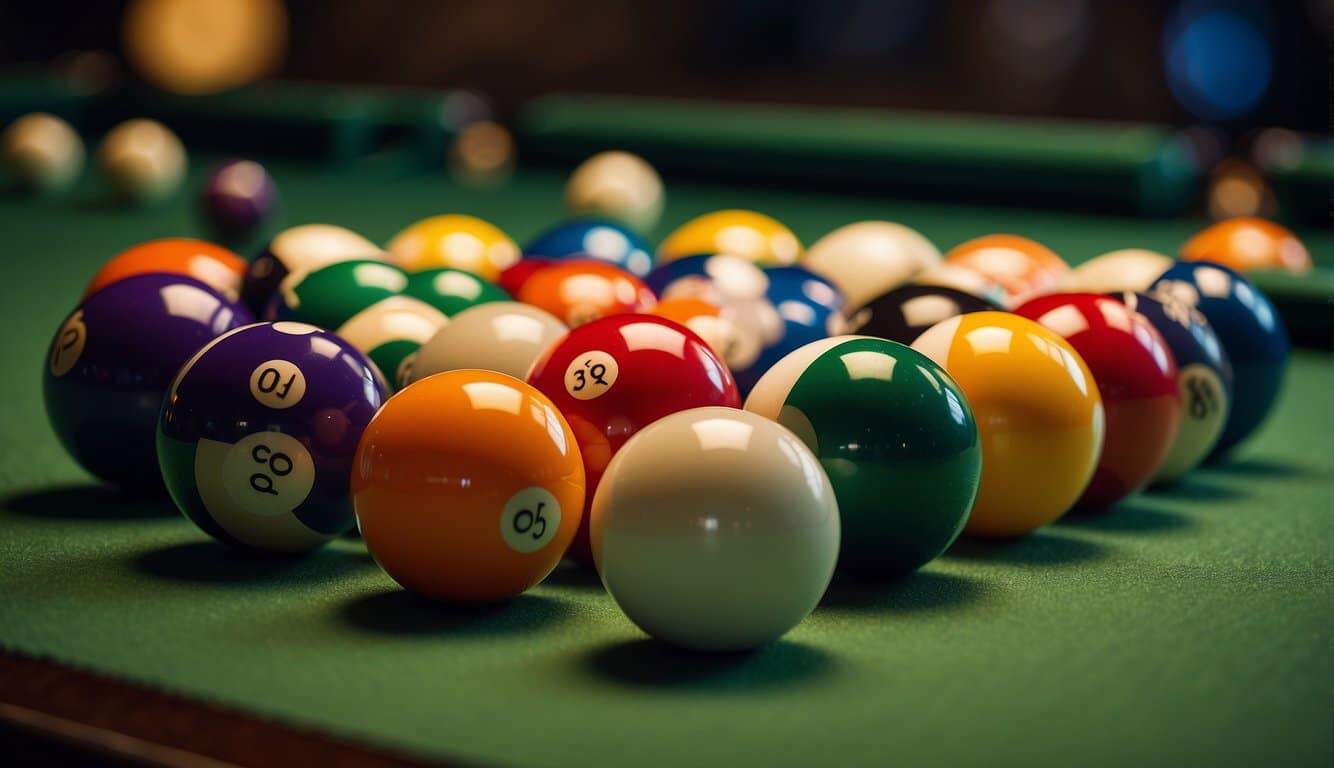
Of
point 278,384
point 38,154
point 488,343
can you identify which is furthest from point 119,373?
point 38,154

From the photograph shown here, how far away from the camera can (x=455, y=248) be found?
369 cm

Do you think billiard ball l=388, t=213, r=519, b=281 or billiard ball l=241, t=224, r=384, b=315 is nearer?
billiard ball l=241, t=224, r=384, b=315

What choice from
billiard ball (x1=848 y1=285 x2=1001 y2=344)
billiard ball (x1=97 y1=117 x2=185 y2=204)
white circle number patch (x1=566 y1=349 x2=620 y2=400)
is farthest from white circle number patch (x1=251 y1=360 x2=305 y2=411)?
billiard ball (x1=97 y1=117 x2=185 y2=204)

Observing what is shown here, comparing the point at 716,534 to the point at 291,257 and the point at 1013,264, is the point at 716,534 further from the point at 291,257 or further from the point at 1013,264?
the point at 1013,264

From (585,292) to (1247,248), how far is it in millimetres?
2062

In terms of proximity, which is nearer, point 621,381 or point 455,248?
point 621,381

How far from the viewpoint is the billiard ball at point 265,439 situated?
2.21 m

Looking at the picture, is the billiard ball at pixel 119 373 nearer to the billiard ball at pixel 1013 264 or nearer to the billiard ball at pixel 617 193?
the billiard ball at pixel 1013 264

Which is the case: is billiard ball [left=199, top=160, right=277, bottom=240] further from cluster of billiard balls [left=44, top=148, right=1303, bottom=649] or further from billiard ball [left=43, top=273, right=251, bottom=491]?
billiard ball [left=43, top=273, right=251, bottom=491]

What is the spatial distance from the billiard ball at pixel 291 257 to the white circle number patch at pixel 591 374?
0.98 m

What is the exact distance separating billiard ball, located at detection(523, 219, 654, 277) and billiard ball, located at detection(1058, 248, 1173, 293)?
3.43 ft

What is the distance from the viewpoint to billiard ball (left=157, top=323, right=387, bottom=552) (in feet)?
7.24

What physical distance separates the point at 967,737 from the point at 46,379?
1.74m

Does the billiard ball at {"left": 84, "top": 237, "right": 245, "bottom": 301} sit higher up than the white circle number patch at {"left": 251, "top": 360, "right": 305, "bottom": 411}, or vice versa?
the billiard ball at {"left": 84, "top": 237, "right": 245, "bottom": 301}
